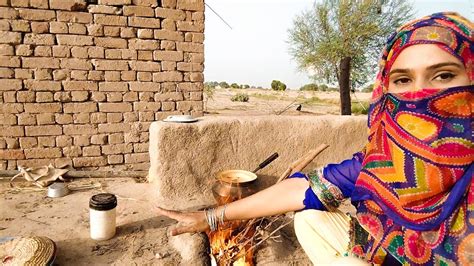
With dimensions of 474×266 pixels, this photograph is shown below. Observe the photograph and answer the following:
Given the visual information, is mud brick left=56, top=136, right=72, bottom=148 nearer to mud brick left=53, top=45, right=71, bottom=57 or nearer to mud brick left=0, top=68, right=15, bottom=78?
mud brick left=0, top=68, right=15, bottom=78

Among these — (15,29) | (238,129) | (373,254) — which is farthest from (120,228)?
(15,29)

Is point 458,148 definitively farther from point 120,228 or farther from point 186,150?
point 120,228

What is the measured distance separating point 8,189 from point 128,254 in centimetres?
212

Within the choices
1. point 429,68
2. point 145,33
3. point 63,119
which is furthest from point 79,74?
point 429,68

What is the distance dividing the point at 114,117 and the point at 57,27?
4.23ft

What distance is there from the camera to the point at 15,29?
149 inches

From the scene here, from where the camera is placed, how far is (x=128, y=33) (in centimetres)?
413

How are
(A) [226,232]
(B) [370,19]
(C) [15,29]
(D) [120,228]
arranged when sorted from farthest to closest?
(B) [370,19] → (C) [15,29] → (D) [120,228] → (A) [226,232]

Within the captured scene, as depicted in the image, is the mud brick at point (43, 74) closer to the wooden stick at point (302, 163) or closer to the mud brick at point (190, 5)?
the mud brick at point (190, 5)

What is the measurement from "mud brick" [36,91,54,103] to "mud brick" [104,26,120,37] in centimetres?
105

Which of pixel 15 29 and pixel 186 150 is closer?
pixel 186 150

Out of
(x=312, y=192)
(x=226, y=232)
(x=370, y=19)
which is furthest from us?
(x=370, y=19)

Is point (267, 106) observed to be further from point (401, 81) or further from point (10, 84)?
point (401, 81)

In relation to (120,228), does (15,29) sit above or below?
above
